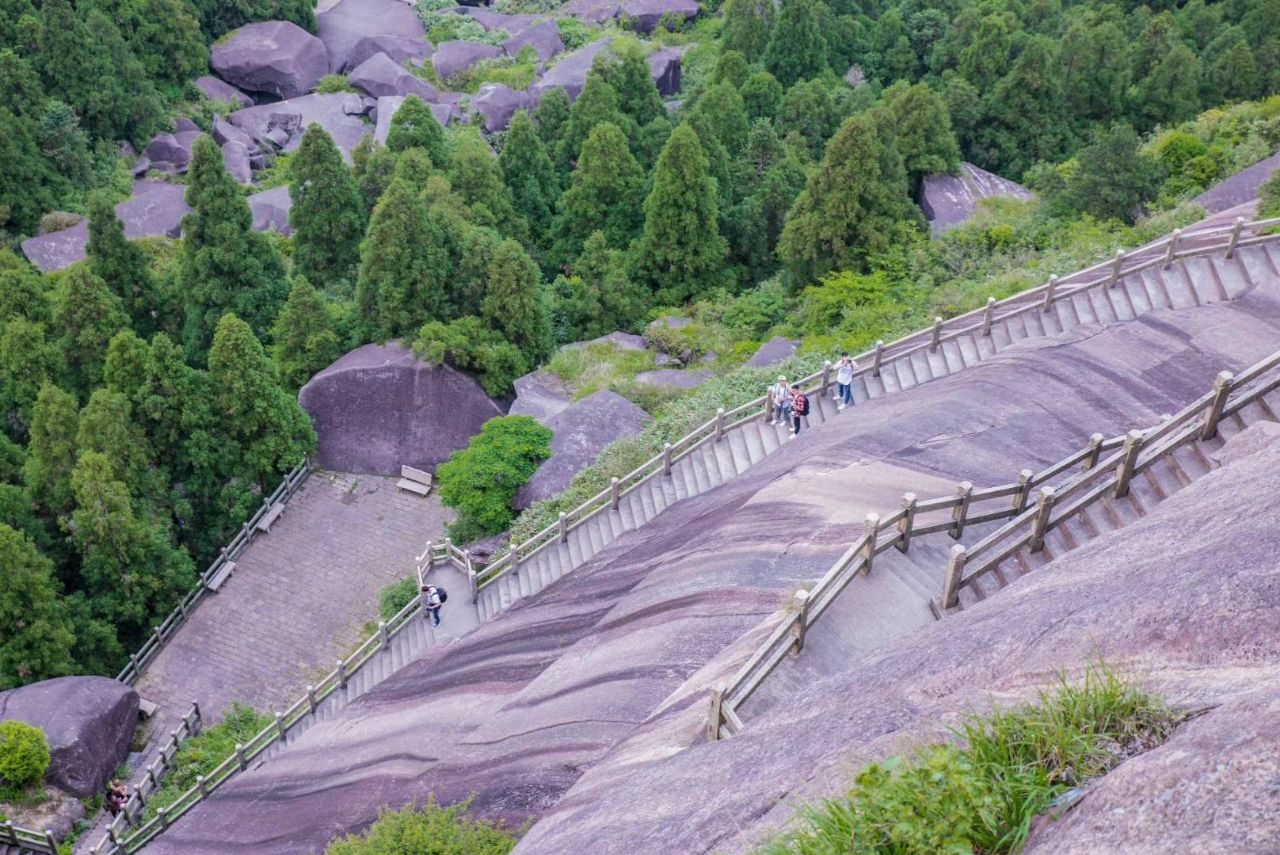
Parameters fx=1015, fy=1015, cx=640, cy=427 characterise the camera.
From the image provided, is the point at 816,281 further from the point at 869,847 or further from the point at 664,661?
the point at 869,847

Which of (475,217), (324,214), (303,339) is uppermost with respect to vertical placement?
(324,214)

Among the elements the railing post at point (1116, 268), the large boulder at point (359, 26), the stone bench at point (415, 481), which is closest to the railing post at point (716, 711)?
the railing post at point (1116, 268)

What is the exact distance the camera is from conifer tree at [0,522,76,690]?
894 inches

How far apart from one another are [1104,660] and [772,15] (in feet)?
180

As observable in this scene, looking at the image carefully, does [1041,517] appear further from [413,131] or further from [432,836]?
[413,131]

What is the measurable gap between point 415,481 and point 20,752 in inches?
474

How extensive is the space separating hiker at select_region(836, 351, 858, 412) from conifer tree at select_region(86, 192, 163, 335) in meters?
24.5

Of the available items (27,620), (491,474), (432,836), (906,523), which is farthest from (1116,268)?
(27,620)

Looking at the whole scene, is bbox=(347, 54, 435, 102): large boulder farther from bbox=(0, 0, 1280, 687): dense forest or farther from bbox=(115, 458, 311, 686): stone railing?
bbox=(115, 458, 311, 686): stone railing

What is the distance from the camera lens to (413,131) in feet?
142

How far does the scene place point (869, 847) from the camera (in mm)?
6508

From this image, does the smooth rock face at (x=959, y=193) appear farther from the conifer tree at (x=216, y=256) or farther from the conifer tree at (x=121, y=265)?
the conifer tree at (x=121, y=265)

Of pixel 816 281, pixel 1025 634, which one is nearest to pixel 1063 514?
pixel 1025 634

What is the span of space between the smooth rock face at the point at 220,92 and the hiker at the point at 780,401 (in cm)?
4944
